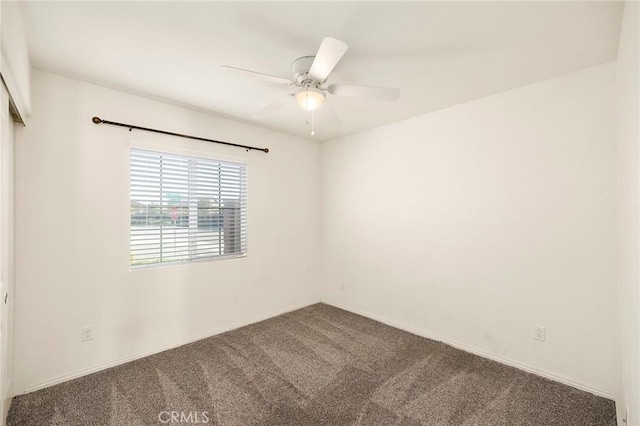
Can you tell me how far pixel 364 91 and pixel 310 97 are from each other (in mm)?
382

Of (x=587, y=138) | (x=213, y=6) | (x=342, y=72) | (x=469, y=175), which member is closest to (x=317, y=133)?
(x=342, y=72)

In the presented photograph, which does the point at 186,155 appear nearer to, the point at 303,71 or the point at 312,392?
the point at 303,71

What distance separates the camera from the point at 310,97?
6.61ft

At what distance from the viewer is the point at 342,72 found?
2.18 meters

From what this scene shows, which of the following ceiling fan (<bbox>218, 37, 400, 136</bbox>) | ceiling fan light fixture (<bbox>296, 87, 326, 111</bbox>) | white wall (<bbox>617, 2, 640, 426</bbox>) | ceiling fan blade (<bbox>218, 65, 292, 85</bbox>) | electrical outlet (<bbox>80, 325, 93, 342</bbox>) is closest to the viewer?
white wall (<bbox>617, 2, 640, 426</bbox>)

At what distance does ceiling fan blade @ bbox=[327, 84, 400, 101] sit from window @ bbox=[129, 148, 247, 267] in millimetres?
1822

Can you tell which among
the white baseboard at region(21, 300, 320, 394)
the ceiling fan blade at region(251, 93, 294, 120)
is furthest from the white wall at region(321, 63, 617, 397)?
the ceiling fan blade at region(251, 93, 294, 120)

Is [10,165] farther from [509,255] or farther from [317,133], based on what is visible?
[509,255]

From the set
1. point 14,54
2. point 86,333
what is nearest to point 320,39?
point 14,54

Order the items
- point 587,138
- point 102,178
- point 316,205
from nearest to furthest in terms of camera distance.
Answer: point 587,138 → point 102,178 → point 316,205

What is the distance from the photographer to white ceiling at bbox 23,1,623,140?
154 centimetres

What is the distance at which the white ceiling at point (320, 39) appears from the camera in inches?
60.8

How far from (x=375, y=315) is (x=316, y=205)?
5.71ft

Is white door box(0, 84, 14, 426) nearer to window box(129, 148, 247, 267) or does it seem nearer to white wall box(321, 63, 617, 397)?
window box(129, 148, 247, 267)
